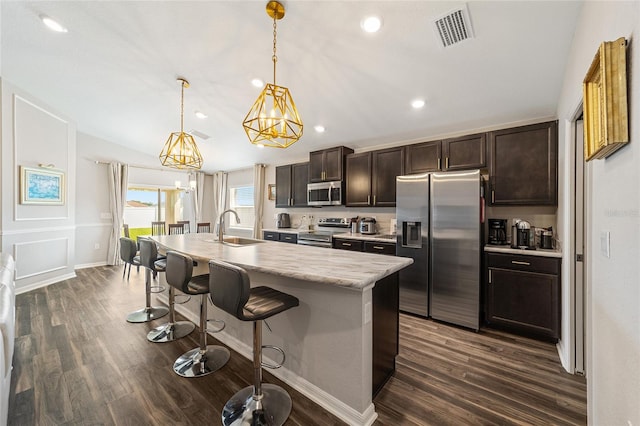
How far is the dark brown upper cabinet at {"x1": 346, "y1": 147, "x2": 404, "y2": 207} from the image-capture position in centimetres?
375

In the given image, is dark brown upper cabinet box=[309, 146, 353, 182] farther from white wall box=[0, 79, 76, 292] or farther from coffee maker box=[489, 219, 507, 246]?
white wall box=[0, 79, 76, 292]

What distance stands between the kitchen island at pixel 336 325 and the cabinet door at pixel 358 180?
210cm

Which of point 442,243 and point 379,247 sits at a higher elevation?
point 442,243

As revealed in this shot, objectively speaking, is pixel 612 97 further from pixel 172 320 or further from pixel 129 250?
pixel 129 250

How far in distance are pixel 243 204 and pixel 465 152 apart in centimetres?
581

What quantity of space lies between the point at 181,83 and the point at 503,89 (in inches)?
Answer: 153

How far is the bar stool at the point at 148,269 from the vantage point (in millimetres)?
2604

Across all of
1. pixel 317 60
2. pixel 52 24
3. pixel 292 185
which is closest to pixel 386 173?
pixel 317 60

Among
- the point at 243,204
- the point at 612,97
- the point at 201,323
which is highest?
the point at 612,97

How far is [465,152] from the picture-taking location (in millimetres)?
3123

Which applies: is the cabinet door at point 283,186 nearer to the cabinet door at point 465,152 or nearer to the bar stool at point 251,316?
the cabinet door at point 465,152

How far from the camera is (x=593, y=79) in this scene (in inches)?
46.9

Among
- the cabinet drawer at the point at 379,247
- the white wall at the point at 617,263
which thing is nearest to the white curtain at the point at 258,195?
the cabinet drawer at the point at 379,247

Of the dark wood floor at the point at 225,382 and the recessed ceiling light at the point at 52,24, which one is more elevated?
the recessed ceiling light at the point at 52,24
